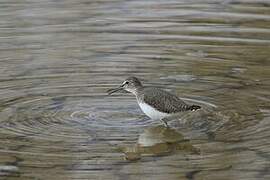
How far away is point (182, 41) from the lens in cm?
1430

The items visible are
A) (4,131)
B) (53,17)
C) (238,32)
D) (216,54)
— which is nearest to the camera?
(4,131)

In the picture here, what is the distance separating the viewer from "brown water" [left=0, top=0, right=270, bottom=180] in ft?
29.5

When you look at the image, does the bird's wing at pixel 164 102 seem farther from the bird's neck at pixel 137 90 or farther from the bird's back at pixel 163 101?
the bird's neck at pixel 137 90

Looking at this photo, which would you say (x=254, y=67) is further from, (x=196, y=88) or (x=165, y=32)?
(x=165, y=32)

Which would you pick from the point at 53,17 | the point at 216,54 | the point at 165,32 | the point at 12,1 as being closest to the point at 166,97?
the point at 216,54

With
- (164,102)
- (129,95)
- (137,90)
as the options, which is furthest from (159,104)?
(129,95)

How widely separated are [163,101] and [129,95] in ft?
5.09

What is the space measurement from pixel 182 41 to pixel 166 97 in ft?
13.6

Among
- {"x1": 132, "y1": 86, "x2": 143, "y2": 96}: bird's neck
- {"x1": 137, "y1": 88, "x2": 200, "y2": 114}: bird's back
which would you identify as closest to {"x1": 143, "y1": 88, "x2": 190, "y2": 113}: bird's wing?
{"x1": 137, "y1": 88, "x2": 200, "y2": 114}: bird's back

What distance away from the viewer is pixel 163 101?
10.2m

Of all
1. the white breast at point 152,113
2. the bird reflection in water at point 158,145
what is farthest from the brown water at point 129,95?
the white breast at point 152,113

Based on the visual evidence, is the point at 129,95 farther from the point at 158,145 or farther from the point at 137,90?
the point at 158,145

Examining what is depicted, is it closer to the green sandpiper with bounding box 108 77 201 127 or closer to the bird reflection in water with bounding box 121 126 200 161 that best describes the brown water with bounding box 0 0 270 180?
the bird reflection in water with bounding box 121 126 200 161

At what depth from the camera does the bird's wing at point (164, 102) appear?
10.1 meters
